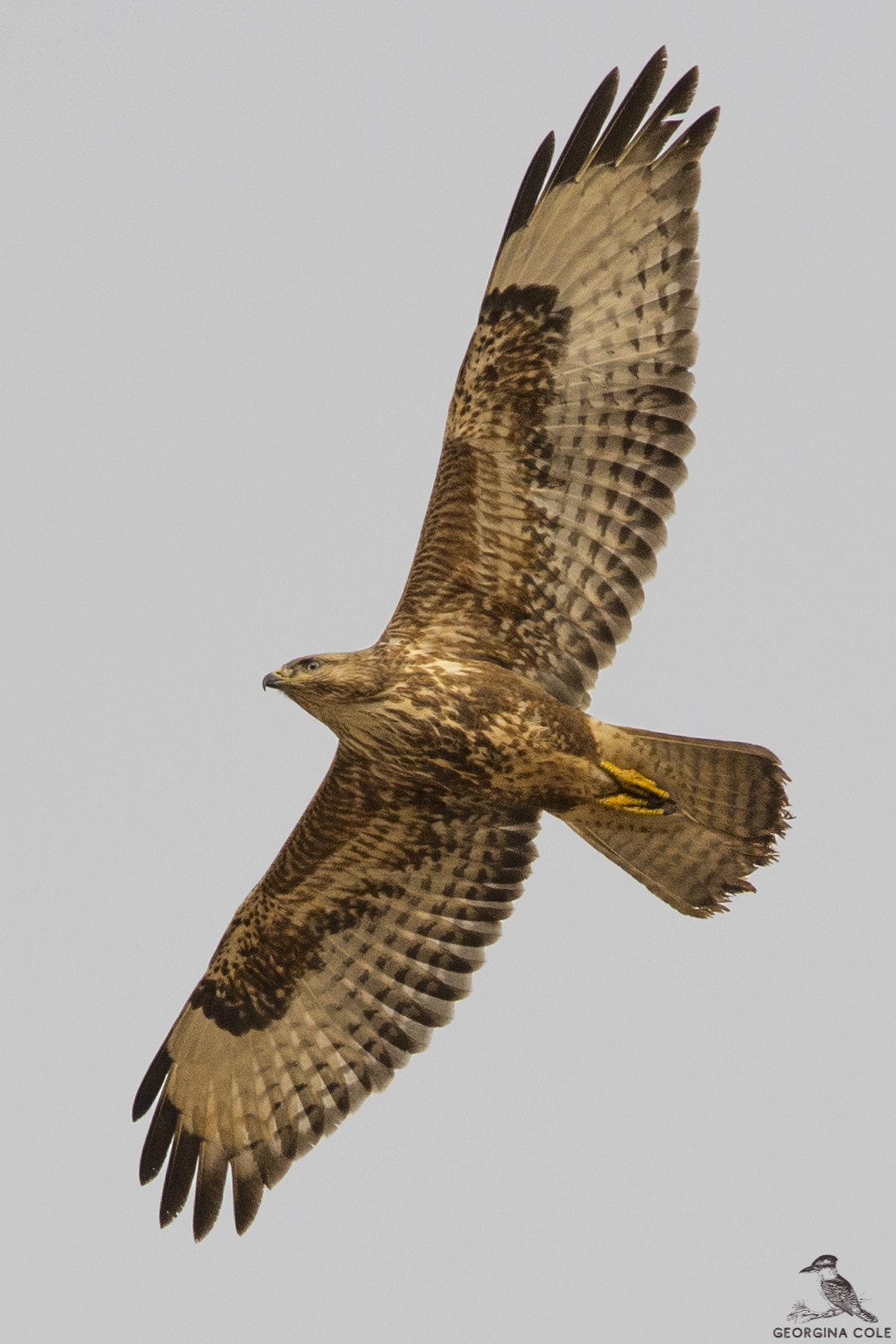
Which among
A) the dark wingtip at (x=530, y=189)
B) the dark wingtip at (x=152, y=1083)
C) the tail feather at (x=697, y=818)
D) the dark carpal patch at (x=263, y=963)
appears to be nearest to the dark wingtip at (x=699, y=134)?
the dark wingtip at (x=530, y=189)

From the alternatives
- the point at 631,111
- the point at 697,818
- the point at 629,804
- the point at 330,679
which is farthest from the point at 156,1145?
the point at 631,111

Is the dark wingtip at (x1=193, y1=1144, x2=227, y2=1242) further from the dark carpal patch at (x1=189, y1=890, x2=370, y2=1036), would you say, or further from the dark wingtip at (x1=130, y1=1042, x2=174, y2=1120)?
the dark carpal patch at (x1=189, y1=890, x2=370, y2=1036)

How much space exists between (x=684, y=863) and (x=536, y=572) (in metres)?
1.69

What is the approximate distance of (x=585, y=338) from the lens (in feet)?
36.6

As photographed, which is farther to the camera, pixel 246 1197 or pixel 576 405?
pixel 246 1197

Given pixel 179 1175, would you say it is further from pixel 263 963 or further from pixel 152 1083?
pixel 263 963

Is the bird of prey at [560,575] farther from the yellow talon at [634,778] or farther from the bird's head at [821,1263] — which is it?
the bird's head at [821,1263]

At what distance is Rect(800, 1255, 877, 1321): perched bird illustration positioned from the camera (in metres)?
12.0

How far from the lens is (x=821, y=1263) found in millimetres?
12406

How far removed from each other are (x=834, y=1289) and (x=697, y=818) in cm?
308

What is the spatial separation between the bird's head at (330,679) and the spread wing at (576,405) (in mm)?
362

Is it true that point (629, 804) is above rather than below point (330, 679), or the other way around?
below

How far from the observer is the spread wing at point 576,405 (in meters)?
11.0

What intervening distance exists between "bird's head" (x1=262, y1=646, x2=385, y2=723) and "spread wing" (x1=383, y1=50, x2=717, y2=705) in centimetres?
36
